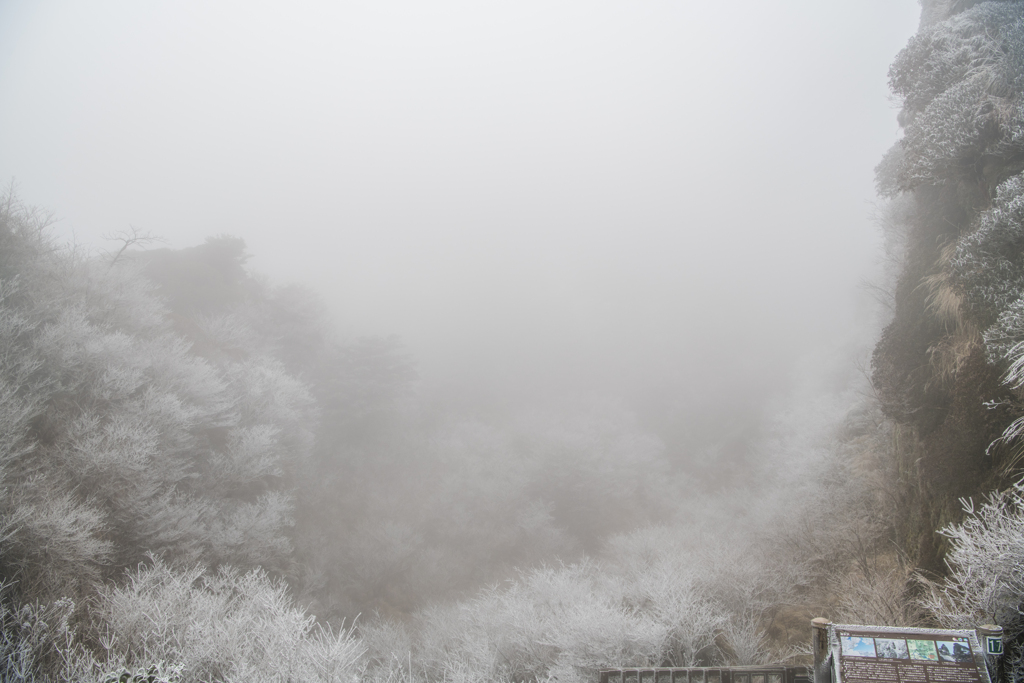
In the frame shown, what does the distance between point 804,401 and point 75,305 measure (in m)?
42.9

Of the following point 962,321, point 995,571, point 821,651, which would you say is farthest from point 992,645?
point 962,321

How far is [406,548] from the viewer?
2253 cm

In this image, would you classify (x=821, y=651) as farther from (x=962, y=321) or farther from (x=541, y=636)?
(x=541, y=636)

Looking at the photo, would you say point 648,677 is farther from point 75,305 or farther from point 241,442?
point 75,305

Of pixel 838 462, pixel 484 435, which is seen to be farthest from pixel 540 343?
pixel 838 462

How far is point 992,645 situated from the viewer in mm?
5680

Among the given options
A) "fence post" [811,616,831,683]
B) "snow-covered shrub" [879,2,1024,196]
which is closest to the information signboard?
"fence post" [811,616,831,683]

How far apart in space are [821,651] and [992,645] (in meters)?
2.08

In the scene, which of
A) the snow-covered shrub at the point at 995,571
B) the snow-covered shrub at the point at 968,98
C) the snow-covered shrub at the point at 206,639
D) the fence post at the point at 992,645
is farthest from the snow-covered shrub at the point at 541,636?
the snow-covered shrub at the point at 968,98

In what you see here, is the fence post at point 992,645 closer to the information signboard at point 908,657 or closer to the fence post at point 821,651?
the information signboard at point 908,657

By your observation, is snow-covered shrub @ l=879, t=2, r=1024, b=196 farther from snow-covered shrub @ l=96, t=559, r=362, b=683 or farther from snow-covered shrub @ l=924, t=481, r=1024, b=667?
snow-covered shrub @ l=96, t=559, r=362, b=683

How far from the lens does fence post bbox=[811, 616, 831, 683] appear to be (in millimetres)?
5949

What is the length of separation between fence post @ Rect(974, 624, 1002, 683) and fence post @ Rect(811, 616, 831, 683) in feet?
5.49

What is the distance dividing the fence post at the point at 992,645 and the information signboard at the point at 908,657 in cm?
40
